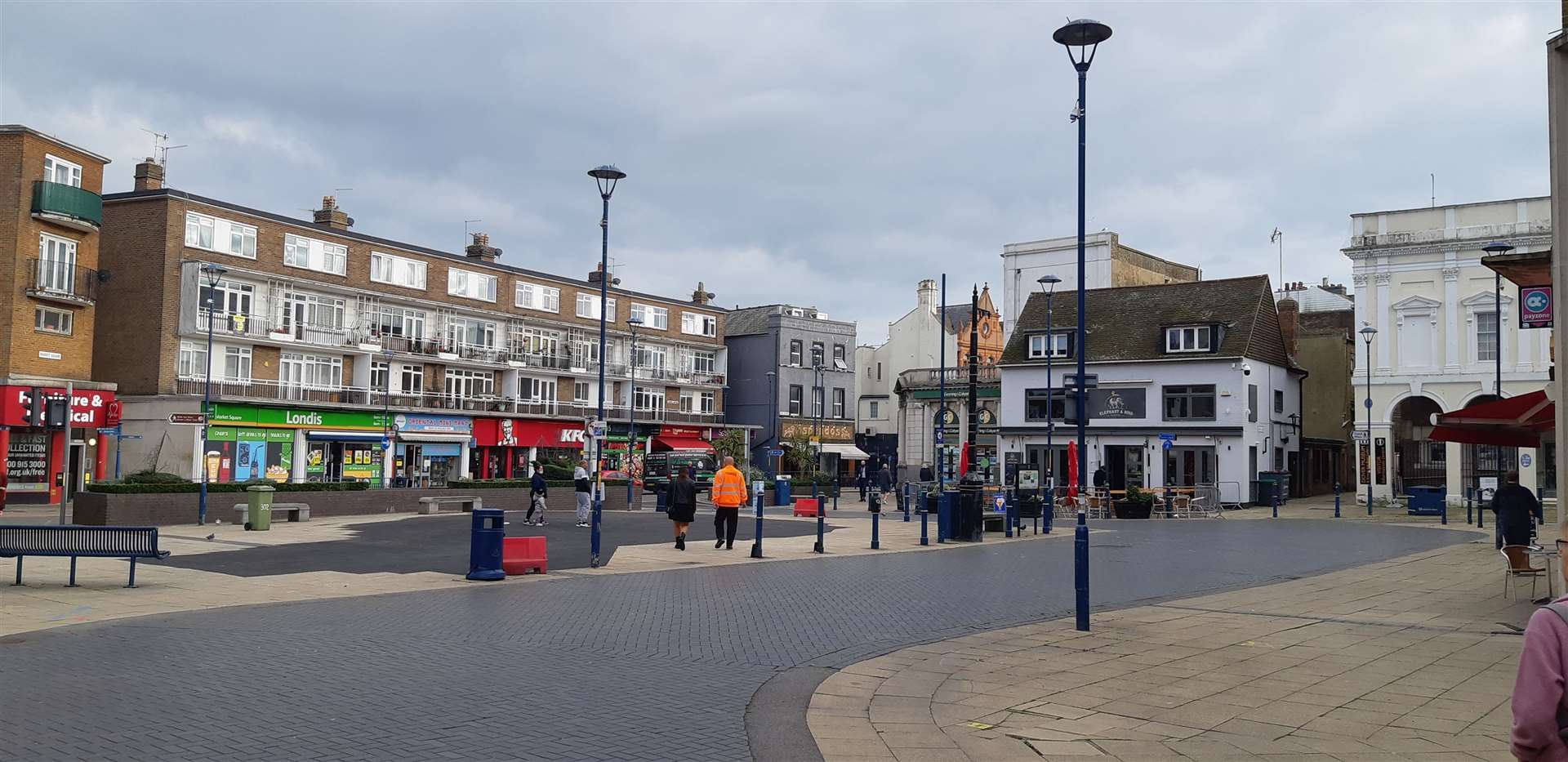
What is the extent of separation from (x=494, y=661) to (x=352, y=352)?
4790cm

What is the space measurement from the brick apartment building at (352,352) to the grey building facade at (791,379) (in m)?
4.32

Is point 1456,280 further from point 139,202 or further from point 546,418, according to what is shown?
point 139,202

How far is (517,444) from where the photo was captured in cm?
6134

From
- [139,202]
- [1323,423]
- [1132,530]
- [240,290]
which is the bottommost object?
[1132,530]

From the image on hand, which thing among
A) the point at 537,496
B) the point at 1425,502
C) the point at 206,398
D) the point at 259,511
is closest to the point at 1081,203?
the point at 537,496

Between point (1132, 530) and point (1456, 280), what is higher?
point (1456, 280)

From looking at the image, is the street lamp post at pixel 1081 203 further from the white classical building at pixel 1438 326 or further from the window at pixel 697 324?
the window at pixel 697 324

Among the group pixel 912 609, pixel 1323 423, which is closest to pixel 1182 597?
pixel 912 609

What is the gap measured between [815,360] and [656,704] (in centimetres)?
6556

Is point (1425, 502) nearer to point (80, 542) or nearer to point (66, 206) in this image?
point (80, 542)

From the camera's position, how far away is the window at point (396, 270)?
180 feet

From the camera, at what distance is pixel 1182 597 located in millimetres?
14922

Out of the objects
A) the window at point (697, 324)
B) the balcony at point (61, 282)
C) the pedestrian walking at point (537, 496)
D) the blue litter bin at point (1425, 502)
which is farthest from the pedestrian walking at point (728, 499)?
the window at point (697, 324)

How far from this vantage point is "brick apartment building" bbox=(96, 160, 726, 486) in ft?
153
